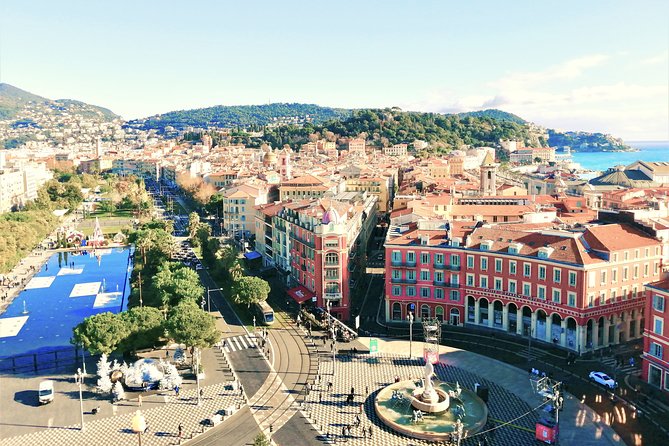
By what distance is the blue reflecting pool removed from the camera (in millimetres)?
74062

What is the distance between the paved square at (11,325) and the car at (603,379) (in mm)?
72869

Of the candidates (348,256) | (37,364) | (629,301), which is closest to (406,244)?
(348,256)

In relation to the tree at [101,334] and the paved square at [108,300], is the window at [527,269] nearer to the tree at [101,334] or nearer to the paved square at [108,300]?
the tree at [101,334]

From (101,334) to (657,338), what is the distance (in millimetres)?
55246

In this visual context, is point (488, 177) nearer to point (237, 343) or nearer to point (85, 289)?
point (237, 343)

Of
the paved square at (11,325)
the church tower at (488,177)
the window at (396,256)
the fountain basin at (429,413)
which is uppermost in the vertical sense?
the church tower at (488,177)

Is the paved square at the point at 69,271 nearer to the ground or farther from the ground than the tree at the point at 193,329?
nearer to the ground

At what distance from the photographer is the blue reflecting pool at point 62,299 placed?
7406 cm

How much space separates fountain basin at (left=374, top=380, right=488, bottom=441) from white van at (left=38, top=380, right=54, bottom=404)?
101ft

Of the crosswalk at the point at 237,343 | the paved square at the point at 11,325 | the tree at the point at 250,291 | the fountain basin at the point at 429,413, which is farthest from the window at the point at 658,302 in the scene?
the paved square at the point at 11,325

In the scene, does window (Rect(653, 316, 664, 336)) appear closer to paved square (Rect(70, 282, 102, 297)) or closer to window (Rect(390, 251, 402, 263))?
window (Rect(390, 251, 402, 263))

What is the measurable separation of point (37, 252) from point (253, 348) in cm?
8829

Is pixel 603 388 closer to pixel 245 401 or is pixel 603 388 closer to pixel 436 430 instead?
pixel 436 430

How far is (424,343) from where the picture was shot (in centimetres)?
6619
